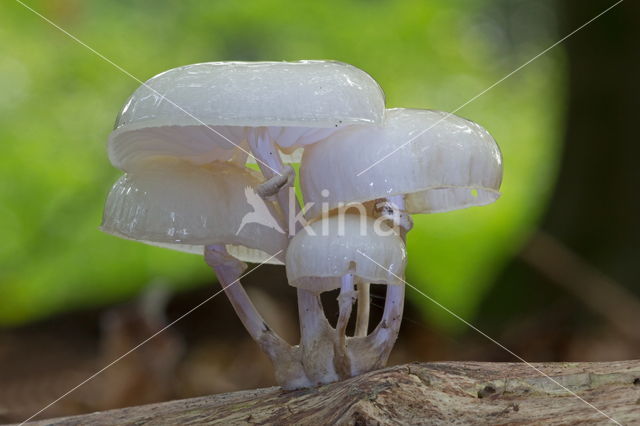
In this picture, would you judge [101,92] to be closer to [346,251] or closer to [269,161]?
[269,161]

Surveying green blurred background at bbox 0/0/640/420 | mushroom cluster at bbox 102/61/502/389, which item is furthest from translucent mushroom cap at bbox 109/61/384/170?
green blurred background at bbox 0/0/640/420

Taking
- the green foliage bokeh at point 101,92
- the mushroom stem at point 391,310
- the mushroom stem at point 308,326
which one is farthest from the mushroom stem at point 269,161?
the green foliage bokeh at point 101,92

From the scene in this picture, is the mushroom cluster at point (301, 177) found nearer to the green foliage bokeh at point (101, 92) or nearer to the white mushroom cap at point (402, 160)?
the white mushroom cap at point (402, 160)

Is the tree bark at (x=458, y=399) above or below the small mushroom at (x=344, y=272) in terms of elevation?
below

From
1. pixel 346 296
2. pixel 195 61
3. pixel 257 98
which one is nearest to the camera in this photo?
Result: pixel 257 98

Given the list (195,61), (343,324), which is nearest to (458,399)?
(343,324)

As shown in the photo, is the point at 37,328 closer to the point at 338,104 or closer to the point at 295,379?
the point at 295,379
